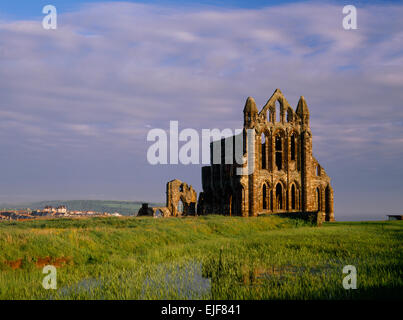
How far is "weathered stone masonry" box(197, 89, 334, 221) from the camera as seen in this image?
148 ft

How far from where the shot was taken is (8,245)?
44.1 ft

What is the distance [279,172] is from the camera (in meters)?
47.0

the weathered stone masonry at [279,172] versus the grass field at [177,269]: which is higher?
the weathered stone masonry at [279,172]

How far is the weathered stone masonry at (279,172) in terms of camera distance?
45.0 m

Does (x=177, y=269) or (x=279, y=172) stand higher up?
(x=279, y=172)

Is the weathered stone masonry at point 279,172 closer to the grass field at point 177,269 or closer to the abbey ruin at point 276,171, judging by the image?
the abbey ruin at point 276,171

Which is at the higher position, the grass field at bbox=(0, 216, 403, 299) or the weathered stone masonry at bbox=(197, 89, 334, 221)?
the weathered stone masonry at bbox=(197, 89, 334, 221)

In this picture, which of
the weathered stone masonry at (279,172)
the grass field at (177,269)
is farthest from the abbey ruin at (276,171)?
the grass field at (177,269)

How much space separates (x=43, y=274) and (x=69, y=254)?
8.60ft

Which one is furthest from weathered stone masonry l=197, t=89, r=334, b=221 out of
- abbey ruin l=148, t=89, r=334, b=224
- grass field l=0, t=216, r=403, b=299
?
grass field l=0, t=216, r=403, b=299

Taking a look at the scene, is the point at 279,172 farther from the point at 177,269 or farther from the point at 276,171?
the point at 177,269

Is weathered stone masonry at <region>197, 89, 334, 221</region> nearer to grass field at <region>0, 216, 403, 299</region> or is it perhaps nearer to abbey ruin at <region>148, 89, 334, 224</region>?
abbey ruin at <region>148, 89, 334, 224</region>

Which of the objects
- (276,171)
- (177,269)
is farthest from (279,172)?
(177,269)
